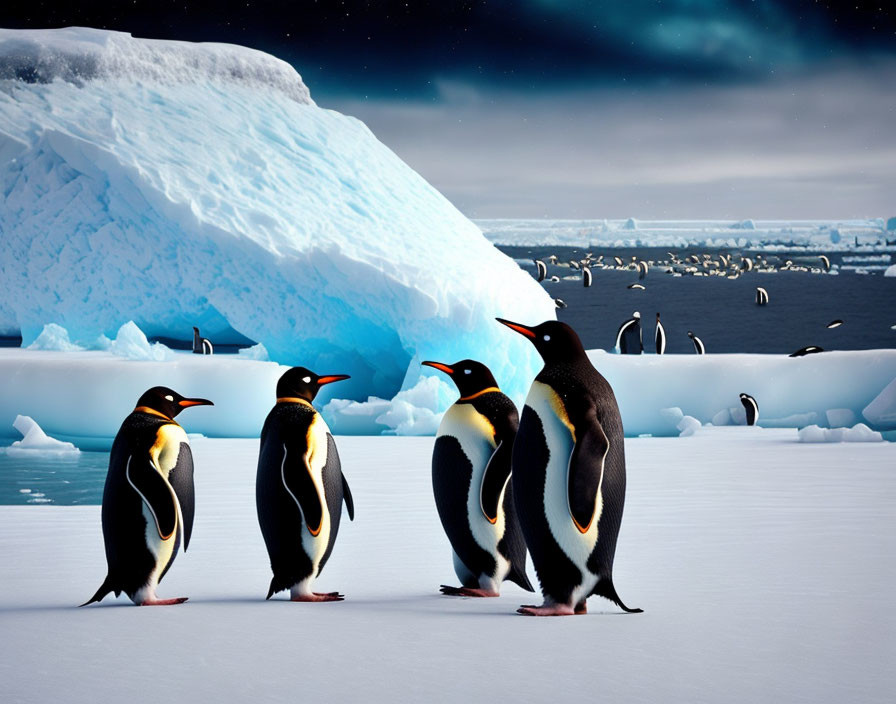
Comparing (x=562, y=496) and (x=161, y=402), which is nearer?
(x=562, y=496)

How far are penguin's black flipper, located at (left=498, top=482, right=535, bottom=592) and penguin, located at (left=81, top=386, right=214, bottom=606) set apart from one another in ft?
2.95

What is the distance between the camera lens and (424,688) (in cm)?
219

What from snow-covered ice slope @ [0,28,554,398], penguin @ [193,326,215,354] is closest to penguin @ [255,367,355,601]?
snow-covered ice slope @ [0,28,554,398]

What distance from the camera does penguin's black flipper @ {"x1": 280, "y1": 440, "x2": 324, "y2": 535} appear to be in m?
3.20

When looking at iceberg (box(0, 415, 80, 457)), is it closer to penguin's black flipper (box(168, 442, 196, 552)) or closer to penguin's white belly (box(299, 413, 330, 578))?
penguin's black flipper (box(168, 442, 196, 552))

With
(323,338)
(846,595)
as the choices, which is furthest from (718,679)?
(323,338)

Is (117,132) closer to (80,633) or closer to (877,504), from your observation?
(877,504)

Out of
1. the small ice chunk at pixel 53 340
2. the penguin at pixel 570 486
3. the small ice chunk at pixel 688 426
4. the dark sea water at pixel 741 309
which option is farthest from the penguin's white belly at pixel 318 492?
the dark sea water at pixel 741 309

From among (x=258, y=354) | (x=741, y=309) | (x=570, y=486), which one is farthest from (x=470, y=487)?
(x=741, y=309)

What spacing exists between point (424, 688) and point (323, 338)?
8468mm

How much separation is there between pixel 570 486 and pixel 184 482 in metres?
1.10

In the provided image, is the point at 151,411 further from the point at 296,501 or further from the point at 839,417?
the point at 839,417

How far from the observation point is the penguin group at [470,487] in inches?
115

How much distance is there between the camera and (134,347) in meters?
10.0
